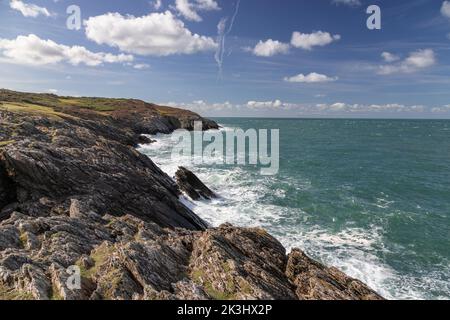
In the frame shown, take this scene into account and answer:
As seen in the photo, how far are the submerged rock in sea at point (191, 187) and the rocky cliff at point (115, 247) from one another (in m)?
11.3

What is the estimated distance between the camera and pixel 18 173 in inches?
1083

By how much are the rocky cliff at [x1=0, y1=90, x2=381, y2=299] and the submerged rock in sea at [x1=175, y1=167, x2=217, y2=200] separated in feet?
36.9

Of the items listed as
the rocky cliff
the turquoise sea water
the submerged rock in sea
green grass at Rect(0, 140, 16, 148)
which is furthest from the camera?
the submerged rock in sea

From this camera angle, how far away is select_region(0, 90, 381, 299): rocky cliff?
1611 centimetres

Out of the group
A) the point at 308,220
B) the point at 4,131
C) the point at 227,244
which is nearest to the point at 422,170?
the point at 308,220

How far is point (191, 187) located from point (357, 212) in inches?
958

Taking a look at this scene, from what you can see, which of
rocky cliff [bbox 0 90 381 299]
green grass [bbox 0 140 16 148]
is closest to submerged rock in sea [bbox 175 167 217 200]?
rocky cliff [bbox 0 90 381 299]

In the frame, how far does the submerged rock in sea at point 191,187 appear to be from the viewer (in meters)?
47.2

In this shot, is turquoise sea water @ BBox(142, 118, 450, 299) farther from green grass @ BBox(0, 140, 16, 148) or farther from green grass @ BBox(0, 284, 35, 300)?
green grass @ BBox(0, 284, 35, 300)

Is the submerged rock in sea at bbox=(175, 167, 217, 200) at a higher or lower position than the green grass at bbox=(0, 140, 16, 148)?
lower

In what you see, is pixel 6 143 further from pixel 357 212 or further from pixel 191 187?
pixel 357 212

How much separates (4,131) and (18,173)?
15456mm

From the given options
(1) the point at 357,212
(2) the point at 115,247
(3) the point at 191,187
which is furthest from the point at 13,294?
(1) the point at 357,212

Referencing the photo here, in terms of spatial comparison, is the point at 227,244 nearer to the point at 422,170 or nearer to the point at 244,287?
the point at 244,287
